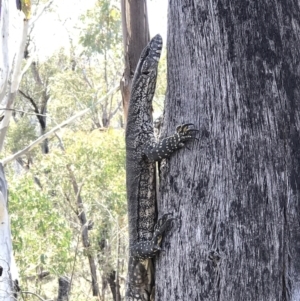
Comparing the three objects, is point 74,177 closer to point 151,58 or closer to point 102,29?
point 102,29

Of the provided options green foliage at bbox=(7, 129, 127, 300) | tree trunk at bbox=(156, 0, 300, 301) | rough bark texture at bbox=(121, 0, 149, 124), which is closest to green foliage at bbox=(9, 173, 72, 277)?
green foliage at bbox=(7, 129, 127, 300)

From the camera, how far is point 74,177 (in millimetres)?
11812

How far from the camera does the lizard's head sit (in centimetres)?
332

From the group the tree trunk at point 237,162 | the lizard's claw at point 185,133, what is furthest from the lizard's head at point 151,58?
the lizard's claw at point 185,133

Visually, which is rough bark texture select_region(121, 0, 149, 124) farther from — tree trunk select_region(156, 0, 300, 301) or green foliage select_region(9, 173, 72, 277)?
green foliage select_region(9, 173, 72, 277)

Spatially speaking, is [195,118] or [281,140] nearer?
[281,140]

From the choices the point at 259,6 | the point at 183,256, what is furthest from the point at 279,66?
the point at 183,256

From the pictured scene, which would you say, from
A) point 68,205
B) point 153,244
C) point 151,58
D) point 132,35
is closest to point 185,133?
point 153,244

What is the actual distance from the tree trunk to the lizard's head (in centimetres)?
75

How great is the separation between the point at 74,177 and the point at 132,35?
24.0 ft

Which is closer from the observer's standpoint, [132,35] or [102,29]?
[132,35]

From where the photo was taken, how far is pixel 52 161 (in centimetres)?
1211

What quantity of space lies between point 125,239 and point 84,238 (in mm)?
2581

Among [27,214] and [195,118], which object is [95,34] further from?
[195,118]
